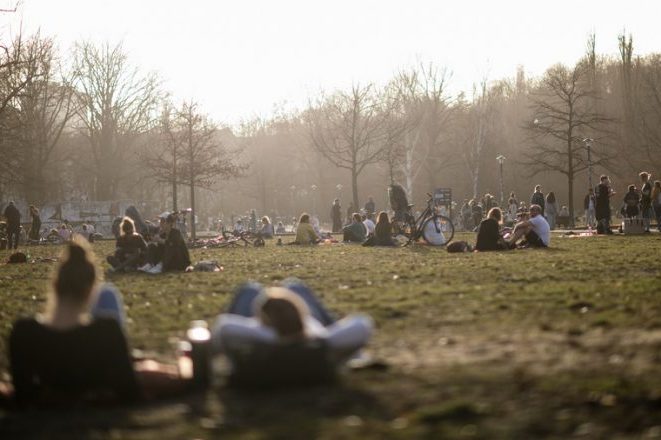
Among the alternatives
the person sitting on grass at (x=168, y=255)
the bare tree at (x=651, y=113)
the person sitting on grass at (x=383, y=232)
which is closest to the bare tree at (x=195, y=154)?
the person sitting on grass at (x=383, y=232)

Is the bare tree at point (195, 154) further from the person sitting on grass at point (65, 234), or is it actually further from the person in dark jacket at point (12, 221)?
the person in dark jacket at point (12, 221)

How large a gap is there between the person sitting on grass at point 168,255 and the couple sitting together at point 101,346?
1495 cm

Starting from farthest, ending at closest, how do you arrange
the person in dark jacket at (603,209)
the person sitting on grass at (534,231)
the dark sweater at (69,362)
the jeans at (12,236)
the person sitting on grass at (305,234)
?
the jeans at (12,236)
the person sitting on grass at (305,234)
the person in dark jacket at (603,209)
the person sitting on grass at (534,231)
the dark sweater at (69,362)

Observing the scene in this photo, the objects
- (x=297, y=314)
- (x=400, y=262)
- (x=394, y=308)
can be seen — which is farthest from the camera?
(x=400, y=262)

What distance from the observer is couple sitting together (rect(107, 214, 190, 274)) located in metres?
22.1

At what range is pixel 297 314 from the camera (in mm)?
6781

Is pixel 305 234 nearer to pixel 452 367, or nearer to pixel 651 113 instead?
pixel 452 367

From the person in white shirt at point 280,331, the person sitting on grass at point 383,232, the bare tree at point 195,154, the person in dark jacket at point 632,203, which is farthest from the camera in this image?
the bare tree at point 195,154

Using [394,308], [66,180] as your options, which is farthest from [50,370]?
[66,180]

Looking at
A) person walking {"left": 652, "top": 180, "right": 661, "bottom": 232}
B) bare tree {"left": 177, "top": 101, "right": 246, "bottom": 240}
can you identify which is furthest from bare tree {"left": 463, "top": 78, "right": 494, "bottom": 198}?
person walking {"left": 652, "top": 180, "right": 661, "bottom": 232}

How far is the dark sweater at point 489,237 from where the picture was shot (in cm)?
2675

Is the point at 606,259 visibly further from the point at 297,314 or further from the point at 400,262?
the point at 297,314

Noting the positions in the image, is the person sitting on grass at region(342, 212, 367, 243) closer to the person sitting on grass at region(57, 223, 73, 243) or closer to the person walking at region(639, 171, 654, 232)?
the person walking at region(639, 171, 654, 232)

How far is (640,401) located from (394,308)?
20.0ft
